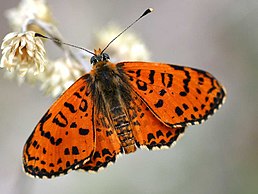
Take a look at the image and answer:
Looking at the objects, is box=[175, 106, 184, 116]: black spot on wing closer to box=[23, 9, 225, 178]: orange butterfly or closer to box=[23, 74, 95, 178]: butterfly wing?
box=[23, 9, 225, 178]: orange butterfly

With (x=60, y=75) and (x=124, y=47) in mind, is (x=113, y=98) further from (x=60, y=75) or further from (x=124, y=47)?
(x=124, y=47)

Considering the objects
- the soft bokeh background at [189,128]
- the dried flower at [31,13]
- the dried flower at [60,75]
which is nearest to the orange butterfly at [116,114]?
the dried flower at [60,75]

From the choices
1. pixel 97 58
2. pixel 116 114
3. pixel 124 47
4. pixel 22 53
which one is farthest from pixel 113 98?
pixel 124 47

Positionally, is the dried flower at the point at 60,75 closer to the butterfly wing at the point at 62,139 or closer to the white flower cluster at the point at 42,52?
the white flower cluster at the point at 42,52

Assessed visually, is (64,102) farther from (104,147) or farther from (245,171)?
(245,171)

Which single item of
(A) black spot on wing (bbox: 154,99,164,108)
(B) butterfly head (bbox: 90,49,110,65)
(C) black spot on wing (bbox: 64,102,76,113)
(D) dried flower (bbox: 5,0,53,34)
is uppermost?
(D) dried flower (bbox: 5,0,53,34)

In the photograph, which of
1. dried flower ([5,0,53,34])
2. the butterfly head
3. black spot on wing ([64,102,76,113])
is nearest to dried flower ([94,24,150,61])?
dried flower ([5,0,53,34])
